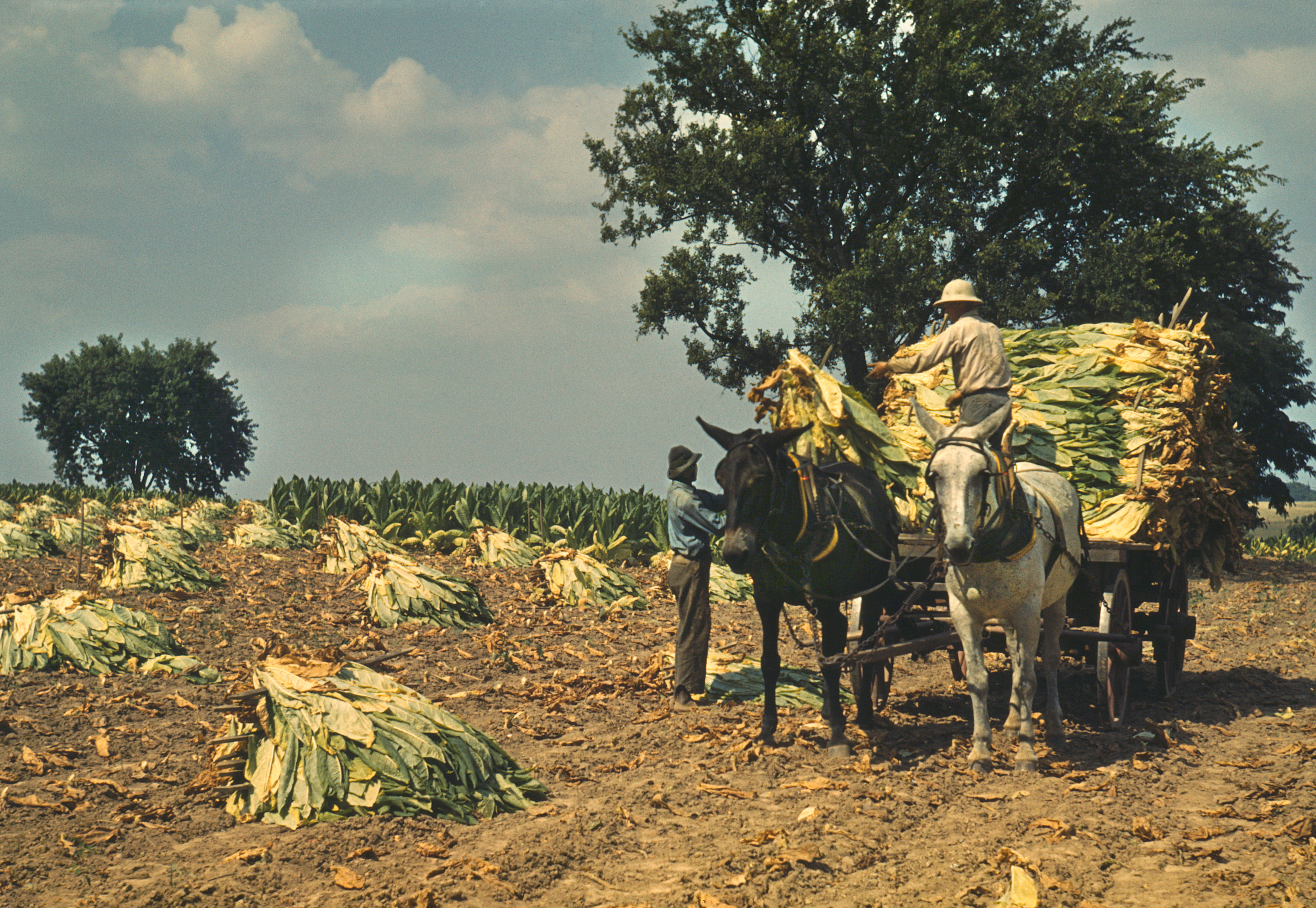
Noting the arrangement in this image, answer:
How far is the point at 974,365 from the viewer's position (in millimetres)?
7180

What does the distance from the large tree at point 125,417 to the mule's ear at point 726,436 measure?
6486cm

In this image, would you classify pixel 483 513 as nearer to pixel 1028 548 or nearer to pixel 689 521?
pixel 689 521

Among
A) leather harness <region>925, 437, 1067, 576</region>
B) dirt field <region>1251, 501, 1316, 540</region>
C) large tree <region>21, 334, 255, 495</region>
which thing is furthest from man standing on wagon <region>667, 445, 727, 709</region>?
large tree <region>21, 334, 255, 495</region>

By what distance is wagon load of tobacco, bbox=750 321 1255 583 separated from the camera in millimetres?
8234

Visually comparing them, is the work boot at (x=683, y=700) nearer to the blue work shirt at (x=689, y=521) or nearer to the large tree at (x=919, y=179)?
the blue work shirt at (x=689, y=521)

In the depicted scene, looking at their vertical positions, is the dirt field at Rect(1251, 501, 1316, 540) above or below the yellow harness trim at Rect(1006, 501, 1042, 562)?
above

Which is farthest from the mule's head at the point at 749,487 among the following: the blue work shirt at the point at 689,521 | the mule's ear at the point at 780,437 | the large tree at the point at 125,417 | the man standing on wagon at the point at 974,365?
the large tree at the point at 125,417

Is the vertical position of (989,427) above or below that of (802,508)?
Result: above

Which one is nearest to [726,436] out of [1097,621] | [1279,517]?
[1097,621]

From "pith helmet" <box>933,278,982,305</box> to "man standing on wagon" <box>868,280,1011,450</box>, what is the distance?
28cm

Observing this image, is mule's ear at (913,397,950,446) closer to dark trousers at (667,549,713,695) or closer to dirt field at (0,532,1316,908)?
dirt field at (0,532,1316,908)

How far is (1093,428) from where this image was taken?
8.93 m

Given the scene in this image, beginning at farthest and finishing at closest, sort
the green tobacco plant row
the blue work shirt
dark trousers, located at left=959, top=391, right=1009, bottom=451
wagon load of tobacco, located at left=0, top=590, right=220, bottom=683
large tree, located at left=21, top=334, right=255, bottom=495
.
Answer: large tree, located at left=21, top=334, right=255, bottom=495
the green tobacco plant row
wagon load of tobacco, located at left=0, top=590, right=220, bottom=683
the blue work shirt
dark trousers, located at left=959, top=391, right=1009, bottom=451

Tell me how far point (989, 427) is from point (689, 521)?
313 cm
